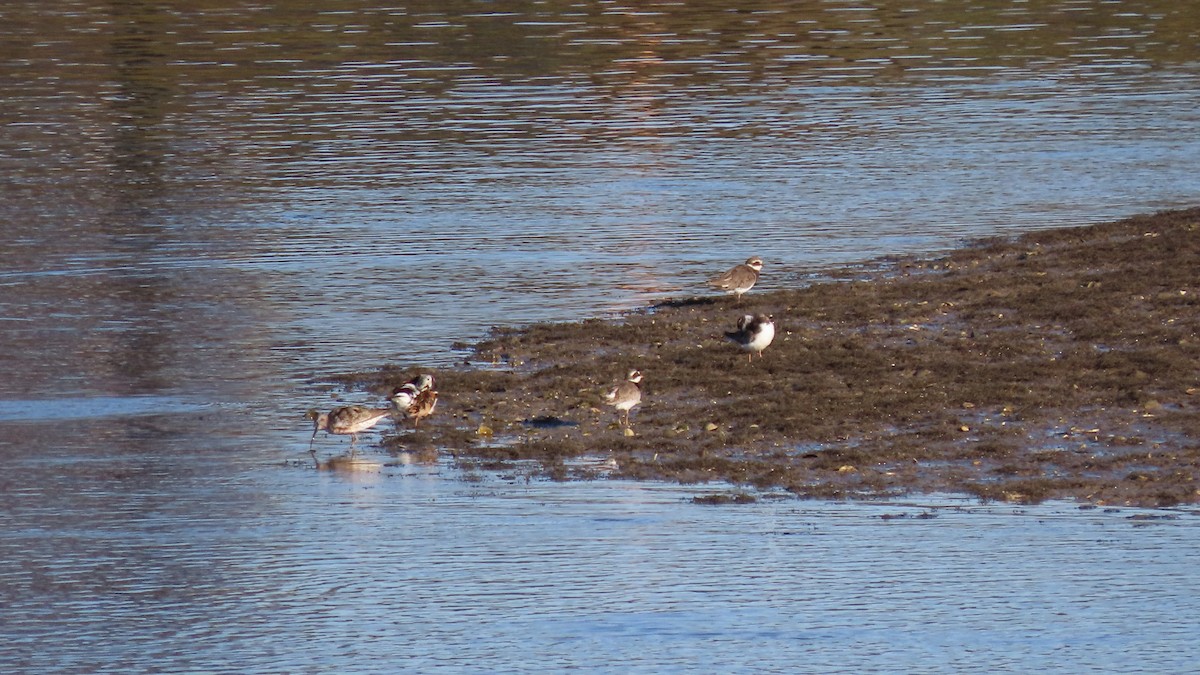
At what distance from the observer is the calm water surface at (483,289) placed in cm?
923

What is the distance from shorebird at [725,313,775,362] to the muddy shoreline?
0.51 feet

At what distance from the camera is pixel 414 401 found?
1296 cm

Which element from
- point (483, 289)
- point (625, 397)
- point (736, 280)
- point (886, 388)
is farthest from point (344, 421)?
point (483, 289)

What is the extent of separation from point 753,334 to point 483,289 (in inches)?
173

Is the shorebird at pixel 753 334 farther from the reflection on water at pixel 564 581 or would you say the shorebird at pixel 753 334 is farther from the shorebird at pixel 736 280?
the reflection on water at pixel 564 581

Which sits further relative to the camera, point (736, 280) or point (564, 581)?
point (736, 280)

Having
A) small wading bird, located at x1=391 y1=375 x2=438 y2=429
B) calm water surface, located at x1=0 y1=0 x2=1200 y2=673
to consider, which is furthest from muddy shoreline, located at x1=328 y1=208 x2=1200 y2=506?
calm water surface, located at x1=0 y1=0 x2=1200 y2=673

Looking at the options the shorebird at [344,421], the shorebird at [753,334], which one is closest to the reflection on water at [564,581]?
the shorebird at [344,421]

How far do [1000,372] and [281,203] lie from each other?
36.6ft

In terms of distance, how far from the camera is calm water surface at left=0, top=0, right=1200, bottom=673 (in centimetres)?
923

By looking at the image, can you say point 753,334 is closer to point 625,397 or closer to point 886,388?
point 886,388

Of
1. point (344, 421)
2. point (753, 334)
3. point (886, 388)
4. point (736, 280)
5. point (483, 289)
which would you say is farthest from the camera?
point (483, 289)

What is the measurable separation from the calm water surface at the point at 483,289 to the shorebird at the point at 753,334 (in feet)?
7.88

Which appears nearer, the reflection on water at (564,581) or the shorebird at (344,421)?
the reflection on water at (564,581)
